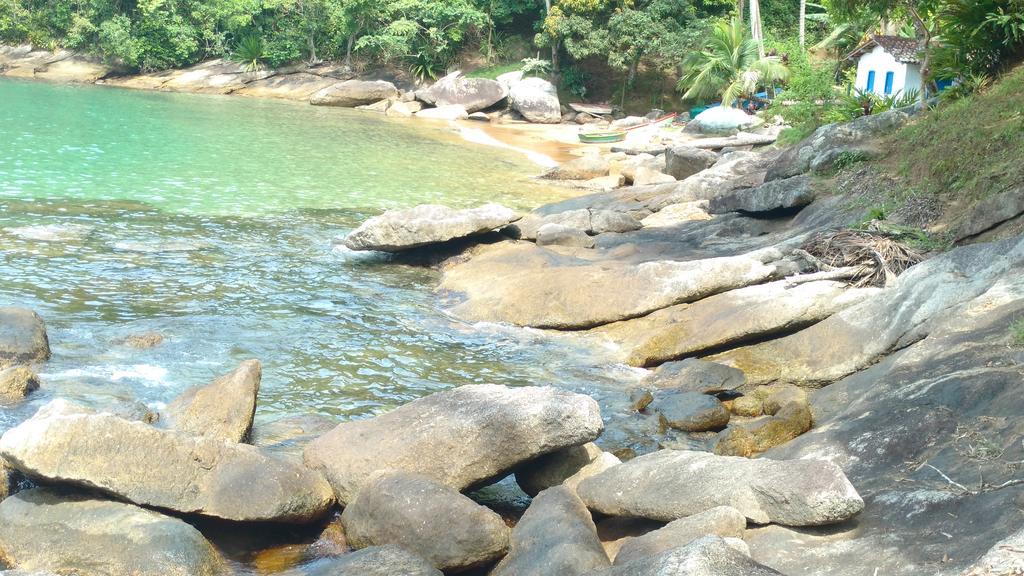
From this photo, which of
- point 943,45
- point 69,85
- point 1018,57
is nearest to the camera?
point 1018,57

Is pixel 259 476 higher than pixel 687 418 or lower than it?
higher

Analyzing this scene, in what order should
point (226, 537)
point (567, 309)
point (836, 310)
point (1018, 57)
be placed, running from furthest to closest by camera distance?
1. point (1018, 57)
2. point (567, 309)
3. point (836, 310)
4. point (226, 537)

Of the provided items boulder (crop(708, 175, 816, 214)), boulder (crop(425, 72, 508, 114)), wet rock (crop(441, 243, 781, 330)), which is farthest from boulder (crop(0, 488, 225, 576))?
boulder (crop(425, 72, 508, 114))

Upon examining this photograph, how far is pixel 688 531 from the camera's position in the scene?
6012 mm

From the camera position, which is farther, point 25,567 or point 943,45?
point 943,45

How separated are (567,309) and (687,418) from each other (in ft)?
12.5

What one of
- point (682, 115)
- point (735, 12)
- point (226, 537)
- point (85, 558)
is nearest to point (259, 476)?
point (226, 537)

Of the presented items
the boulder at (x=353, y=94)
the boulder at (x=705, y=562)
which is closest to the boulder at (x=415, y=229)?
the boulder at (x=705, y=562)

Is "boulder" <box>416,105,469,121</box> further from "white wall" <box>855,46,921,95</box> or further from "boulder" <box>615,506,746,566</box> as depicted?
"boulder" <box>615,506,746,566</box>

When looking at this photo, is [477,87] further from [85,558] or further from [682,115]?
[85,558]

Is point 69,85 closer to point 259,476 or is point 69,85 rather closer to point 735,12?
point 735,12

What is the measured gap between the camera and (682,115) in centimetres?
4081

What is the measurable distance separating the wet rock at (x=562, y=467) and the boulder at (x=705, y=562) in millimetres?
2769

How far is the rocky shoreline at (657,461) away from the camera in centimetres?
601
